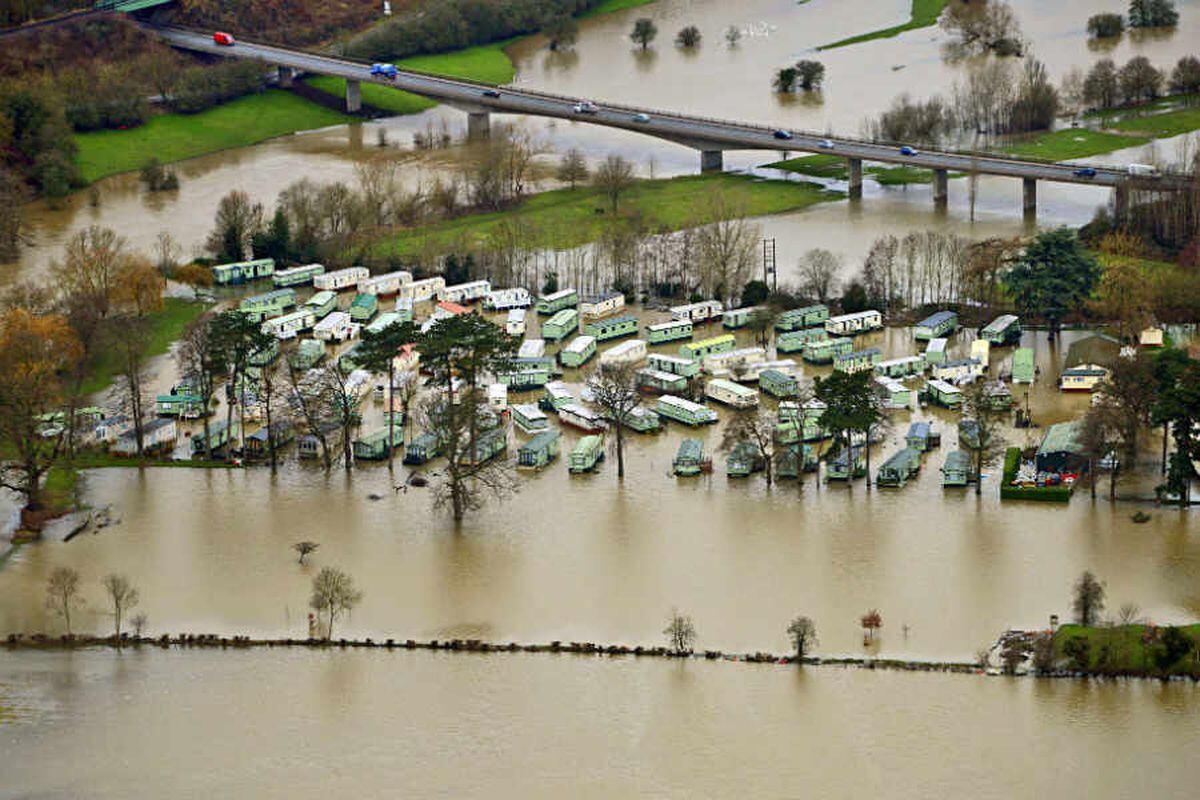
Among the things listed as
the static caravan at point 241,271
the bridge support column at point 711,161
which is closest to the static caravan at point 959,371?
the static caravan at point 241,271

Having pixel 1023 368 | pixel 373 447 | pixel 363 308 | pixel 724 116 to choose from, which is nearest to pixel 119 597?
pixel 373 447

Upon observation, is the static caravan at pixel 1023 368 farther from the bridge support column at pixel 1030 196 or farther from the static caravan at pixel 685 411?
the bridge support column at pixel 1030 196

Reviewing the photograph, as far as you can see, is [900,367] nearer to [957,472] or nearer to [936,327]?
[936,327]

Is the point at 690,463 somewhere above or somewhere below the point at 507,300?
below

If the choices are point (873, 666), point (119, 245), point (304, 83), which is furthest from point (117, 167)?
point (873, 666)

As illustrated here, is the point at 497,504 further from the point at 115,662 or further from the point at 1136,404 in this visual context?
the point at 1136,404
